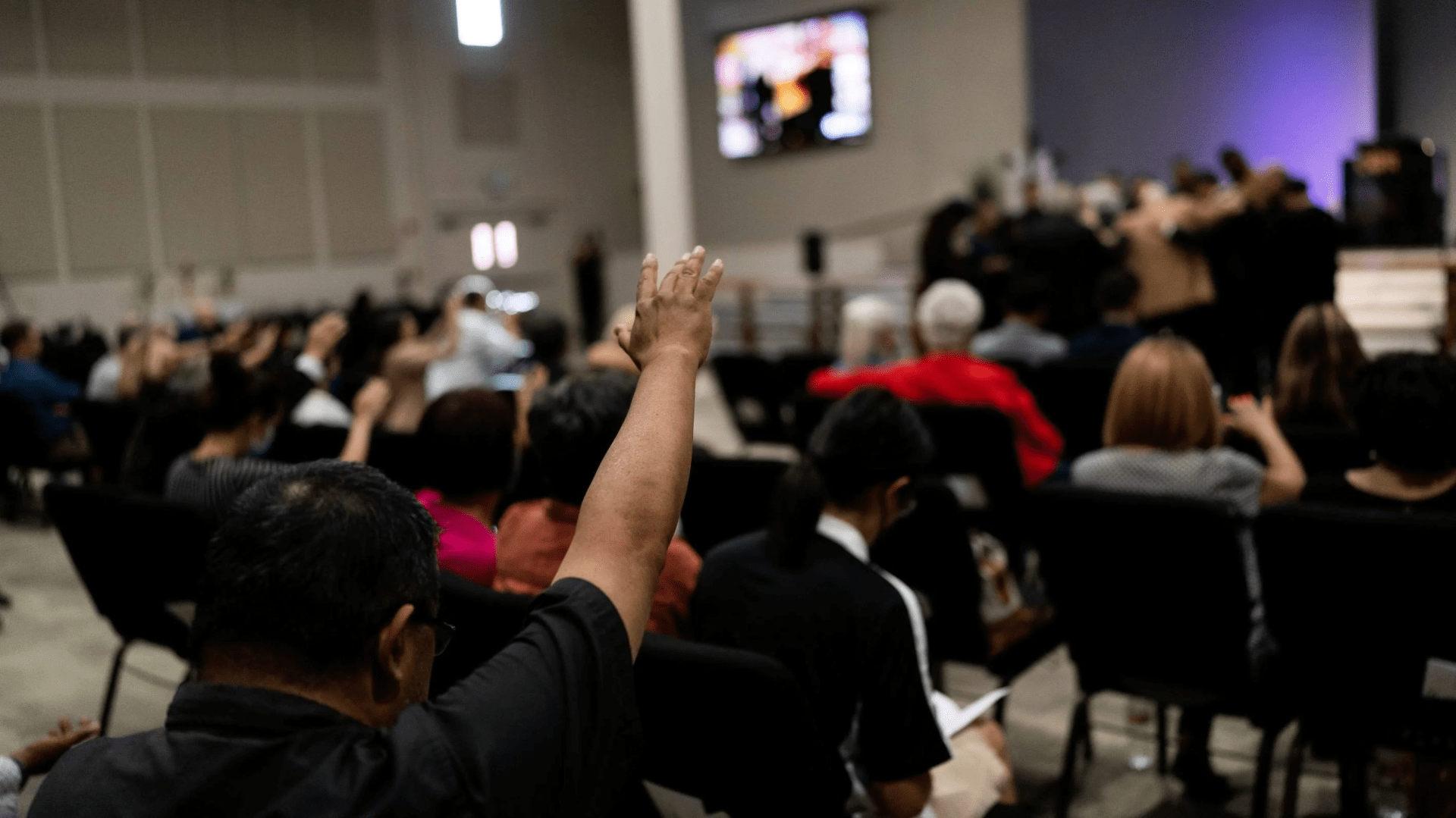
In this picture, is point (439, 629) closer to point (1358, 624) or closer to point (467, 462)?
point (467, 462)

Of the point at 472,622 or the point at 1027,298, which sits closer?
the point at 472,622

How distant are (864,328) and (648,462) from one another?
4161 mm

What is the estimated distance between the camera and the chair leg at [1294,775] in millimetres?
2391

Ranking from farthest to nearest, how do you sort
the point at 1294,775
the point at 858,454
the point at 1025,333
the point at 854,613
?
the point at 1025,333
the point at 1294,775
the point at 858,454
the point at 854,613

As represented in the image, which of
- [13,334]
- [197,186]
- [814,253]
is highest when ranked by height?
[197,186]

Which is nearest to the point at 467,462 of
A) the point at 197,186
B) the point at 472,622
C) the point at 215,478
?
the point at 472,622

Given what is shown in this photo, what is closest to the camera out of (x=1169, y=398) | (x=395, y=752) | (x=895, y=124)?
(x=395, y=752)

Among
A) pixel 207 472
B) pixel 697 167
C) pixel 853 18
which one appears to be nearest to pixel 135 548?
pixel 207 472

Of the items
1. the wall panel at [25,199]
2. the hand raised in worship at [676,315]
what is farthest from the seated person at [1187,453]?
the wall panel at [25,199]

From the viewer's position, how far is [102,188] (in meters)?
12.4

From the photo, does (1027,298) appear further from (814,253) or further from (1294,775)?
(814,253)

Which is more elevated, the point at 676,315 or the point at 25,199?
the point at 25,199

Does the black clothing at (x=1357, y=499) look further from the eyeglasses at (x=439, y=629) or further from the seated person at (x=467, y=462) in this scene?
the eyeglasses at (x=439, y=629)

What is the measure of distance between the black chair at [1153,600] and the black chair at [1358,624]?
0.10 metres
